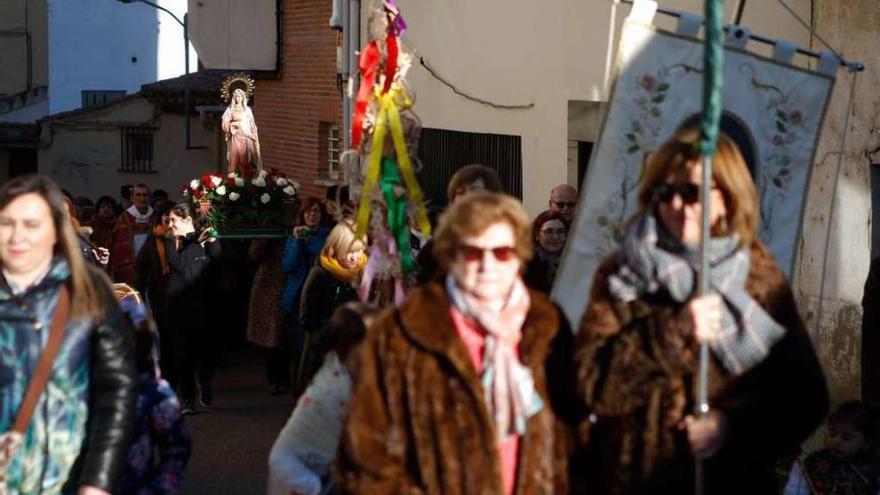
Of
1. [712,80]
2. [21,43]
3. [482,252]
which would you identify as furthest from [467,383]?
[21,43]

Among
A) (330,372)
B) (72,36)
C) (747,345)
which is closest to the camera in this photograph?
(747,345)

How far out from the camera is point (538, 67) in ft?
47.3

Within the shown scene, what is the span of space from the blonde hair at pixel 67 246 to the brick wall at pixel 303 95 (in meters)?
17.3

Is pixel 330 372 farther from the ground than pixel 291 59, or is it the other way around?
pixel 291 59

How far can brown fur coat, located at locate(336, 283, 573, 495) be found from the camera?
4777 millimetres

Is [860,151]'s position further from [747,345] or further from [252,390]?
[252,390]

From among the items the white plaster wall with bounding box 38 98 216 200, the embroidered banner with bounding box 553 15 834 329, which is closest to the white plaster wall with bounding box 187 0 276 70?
the white plaster wall with bounding box 38 98 216 200

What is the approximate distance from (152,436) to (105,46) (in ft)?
144

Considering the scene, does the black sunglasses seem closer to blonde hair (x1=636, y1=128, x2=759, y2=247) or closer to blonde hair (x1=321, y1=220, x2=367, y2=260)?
blonde hair (x1=636, y1=128, x2=759, y2=247)

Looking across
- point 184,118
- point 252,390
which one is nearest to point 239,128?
point 252,390

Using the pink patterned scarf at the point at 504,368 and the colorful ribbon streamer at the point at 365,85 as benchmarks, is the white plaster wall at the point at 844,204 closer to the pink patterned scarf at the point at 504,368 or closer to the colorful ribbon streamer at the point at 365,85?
the colorful ribbon streamer at the point at 365,85

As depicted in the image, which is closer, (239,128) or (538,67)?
(538,67)

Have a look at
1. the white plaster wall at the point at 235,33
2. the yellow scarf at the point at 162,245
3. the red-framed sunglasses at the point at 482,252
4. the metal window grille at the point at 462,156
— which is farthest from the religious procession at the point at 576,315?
the white plaster wall at the point at 235,33

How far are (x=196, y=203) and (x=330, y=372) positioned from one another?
11.2 m
